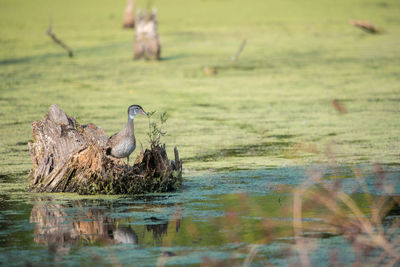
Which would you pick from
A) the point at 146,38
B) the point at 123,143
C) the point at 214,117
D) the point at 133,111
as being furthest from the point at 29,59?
the point at 123,143

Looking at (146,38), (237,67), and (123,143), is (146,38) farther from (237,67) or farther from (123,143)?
(123,143)

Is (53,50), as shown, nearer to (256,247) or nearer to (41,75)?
(41,75)

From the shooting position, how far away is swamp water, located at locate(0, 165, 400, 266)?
3.70m

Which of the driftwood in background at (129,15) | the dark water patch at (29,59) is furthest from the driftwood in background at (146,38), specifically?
the driftwood in background at (129,15)

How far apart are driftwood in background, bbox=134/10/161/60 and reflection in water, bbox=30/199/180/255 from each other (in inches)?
291

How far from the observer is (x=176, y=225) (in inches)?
169

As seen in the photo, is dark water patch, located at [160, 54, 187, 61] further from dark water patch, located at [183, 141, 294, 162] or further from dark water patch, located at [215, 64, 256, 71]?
dark water patch, located at [183, 141, 294, 162]

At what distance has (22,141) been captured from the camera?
701 cm

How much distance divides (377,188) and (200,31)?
1062cm

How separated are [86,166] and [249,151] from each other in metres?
1.79

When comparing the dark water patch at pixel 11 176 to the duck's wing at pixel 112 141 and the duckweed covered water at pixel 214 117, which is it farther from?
the duck's wing at pixel 112 141

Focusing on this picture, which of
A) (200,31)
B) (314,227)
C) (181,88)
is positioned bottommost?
(314,227)

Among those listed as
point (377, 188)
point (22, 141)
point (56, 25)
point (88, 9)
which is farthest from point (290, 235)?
point (88, 9)

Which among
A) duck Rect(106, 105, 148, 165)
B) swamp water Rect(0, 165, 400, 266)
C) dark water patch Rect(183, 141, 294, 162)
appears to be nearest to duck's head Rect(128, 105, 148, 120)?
duck Rect(106, 105, 148, 165)
